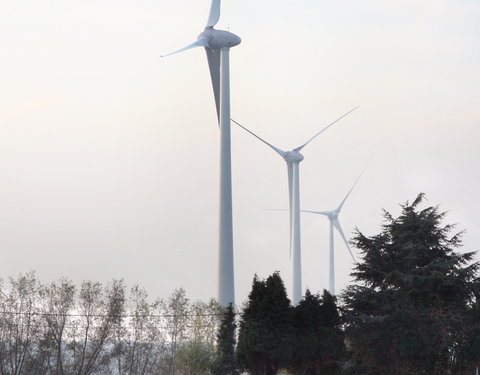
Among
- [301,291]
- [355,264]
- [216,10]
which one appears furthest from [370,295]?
[216,10]

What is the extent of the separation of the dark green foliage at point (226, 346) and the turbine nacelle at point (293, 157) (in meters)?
26.5

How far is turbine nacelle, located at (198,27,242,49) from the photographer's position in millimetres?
81625

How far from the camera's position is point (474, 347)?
6334 cm

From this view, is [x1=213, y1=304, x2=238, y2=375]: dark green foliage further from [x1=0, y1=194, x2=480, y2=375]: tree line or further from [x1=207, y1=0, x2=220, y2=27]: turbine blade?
[x1=207, y1=0, x2=220, y2=27]: turbine blade

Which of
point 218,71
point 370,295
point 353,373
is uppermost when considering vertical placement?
point 218,71

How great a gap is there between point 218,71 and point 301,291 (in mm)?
18182

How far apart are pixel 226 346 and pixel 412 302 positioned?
37.5ft

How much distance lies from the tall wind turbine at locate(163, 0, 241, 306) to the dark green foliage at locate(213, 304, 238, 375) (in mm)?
6133

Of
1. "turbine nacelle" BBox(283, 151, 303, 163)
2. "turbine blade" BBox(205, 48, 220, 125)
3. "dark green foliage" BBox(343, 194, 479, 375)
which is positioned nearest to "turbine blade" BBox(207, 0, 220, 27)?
"turbine blade" BBox(205, 48, 220, 125)

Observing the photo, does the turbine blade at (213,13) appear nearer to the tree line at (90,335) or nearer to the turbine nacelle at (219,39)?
the turbine nacelle at (219,39)

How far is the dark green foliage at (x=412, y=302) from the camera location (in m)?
63.4

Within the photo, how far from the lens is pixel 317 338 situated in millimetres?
65625

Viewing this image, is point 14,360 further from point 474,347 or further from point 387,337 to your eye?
point 474,347

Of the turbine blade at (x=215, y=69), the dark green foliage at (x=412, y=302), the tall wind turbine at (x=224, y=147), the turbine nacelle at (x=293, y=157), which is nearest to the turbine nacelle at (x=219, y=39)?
the tall wind turbine at (x=224, y=147)
